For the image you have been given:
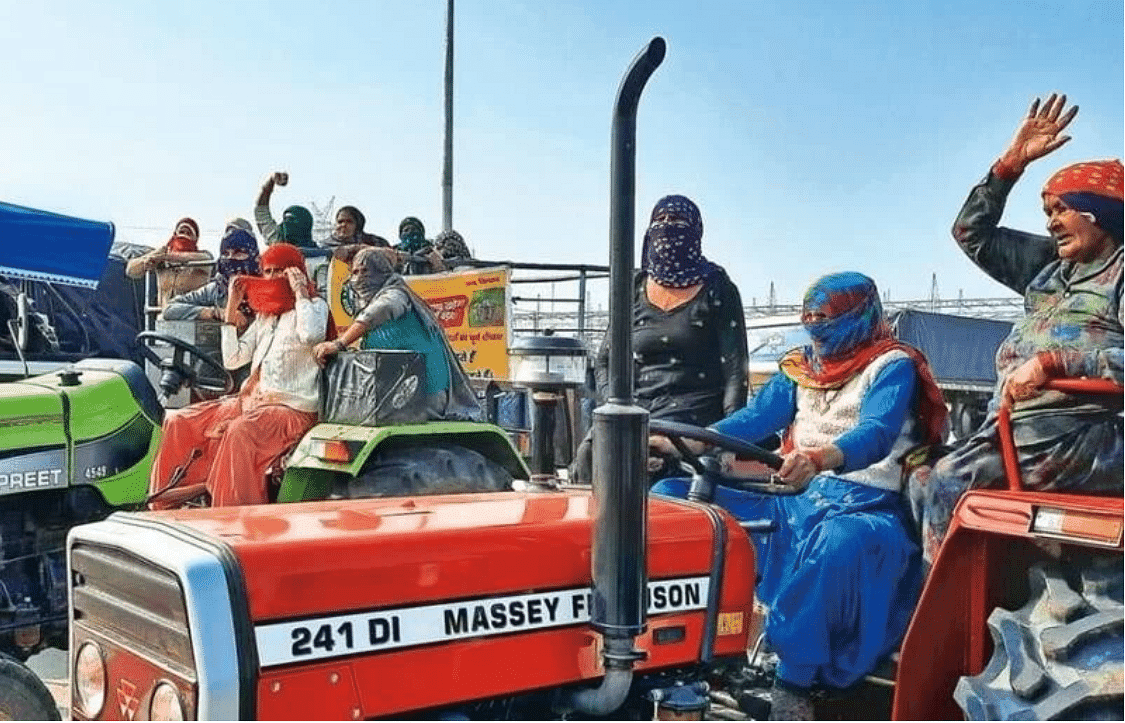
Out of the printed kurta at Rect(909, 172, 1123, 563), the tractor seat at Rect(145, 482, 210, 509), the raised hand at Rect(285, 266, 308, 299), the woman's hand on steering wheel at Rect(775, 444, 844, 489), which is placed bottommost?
the tractor seat at Rect(145, 482, 210, 509)

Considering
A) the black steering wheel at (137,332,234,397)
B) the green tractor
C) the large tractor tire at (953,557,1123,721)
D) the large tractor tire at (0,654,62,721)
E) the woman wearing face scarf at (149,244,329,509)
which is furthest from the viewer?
the black steering wheel at (137,332,234,397)

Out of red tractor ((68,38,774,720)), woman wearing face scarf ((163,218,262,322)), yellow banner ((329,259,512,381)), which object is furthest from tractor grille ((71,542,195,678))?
yellow banner ((329,259,512,381))

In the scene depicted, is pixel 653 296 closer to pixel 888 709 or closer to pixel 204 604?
pixel 888 709

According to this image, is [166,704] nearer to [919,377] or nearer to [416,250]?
[919,377]

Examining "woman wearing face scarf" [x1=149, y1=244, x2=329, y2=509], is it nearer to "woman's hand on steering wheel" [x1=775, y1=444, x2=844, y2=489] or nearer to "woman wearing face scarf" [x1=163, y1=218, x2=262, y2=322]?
"woman wearing face scarf" [x1=163, y1=218, x2=262, y2=322]

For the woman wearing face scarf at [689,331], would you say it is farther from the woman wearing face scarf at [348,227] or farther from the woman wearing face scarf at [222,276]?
the woman wearing face scarf at [348,227]

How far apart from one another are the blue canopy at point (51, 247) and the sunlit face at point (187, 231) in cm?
106

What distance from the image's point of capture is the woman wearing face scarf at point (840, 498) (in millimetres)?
2713

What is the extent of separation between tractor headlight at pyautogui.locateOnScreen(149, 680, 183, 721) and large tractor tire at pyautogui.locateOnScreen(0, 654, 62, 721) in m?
1.55

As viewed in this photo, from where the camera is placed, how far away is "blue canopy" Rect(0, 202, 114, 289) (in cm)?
591

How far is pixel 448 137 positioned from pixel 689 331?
7.67m

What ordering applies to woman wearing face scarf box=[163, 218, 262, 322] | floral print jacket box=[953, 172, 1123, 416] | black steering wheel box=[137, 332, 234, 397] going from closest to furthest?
floral print jacket box=[953, 172, 1123, 416], black steering wheel box=[137, 332, 234, 397], woman wearing face scarf box=[163, 218, 262, 322]

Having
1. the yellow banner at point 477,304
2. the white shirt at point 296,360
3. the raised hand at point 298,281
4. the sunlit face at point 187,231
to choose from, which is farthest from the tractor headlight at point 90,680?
the yellow banner at point 477,304

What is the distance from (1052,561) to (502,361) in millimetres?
6277
